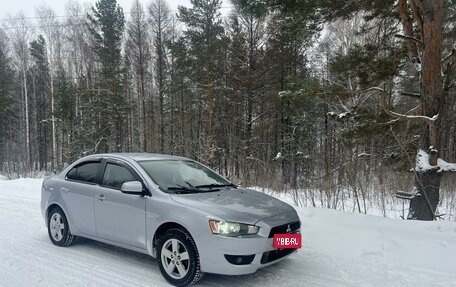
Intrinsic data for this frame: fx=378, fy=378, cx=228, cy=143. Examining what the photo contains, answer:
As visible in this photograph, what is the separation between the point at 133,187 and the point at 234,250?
1601 millimetres

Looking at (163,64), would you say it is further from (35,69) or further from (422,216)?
(422,216)

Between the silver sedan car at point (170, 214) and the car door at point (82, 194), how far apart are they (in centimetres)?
1

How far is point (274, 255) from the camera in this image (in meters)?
4.35

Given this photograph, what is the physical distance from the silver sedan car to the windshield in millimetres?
14

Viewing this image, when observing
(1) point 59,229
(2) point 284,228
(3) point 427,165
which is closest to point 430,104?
(3) point 427,165

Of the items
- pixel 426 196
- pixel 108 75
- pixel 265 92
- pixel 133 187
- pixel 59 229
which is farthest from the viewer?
pixel 108 75

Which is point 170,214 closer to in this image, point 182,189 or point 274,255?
point 182,189

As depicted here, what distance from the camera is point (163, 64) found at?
34656mm

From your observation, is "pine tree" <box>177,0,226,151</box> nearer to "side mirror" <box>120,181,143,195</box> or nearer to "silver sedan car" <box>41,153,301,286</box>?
"silver sedan car" <box>41,153,301,286</box>

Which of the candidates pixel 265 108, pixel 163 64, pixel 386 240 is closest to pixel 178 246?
pixel 386 240

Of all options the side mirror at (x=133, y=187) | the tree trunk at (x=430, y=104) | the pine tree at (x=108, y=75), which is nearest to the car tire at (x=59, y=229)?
the side mirror at (x=133, y=187)

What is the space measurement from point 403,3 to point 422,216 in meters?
4.18

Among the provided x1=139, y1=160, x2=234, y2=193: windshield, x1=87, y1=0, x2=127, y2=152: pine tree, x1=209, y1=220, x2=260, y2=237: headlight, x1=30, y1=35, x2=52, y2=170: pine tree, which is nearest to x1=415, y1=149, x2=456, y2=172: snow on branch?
x1=139, y1=160, x2=234, y2=193: windshield

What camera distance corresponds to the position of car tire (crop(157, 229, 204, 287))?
14.0ft
